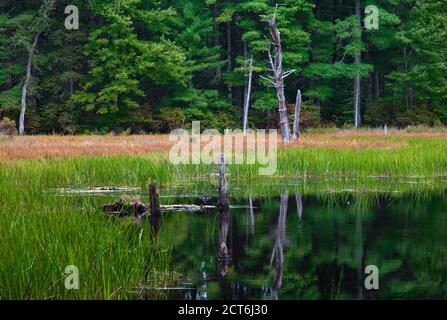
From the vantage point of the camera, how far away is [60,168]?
17250mm

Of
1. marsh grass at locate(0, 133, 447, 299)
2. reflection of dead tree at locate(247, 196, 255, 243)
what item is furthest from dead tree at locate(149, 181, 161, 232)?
reflection of dead tree at locate(247, 196, 255, 243)

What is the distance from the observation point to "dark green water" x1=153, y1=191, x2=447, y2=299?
8711 mm

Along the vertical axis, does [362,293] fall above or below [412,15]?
below

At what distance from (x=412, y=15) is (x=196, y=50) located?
46.3ft

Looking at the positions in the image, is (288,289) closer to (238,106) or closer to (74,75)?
(74,75)

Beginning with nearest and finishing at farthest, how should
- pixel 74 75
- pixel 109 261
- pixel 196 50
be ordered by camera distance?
pixel 109 261, pixel 74 75, pixel 196 50

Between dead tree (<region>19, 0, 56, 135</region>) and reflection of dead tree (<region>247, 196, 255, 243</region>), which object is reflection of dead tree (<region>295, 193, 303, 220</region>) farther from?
dead tree (<region>19, 0, 56, 135</region>)

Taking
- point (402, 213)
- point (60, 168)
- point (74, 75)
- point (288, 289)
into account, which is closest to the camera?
point (288, 289)

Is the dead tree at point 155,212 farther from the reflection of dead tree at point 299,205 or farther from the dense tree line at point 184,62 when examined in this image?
the dense tree line at point 184,62

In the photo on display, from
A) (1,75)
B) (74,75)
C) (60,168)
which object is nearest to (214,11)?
(74,75)

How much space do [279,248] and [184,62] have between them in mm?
33975

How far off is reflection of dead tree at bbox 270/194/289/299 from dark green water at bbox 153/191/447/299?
0.05ft

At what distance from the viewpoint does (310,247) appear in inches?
439

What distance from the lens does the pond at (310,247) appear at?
872 centimetres
